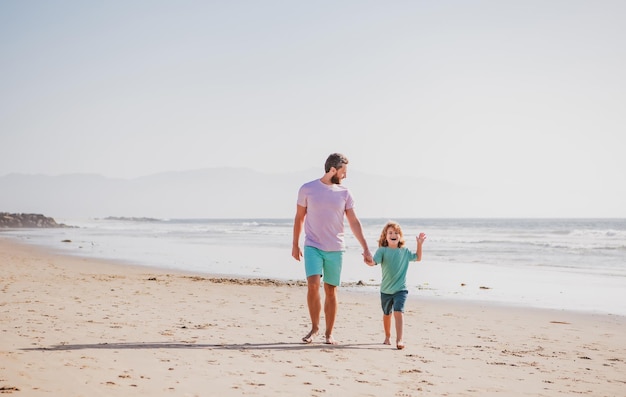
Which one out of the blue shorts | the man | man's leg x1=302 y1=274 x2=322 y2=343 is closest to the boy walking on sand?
the blue shorts

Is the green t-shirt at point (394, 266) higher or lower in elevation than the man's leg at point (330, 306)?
higher

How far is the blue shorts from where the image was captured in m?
6.89

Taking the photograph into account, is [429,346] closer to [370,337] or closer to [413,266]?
[370,337]

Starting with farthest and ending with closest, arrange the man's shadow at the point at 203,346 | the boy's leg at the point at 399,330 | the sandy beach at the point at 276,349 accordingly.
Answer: the boy's leg at the point at 399,330, the man's shadow at the point at 203,346, the sandy beach at the point at 276,349

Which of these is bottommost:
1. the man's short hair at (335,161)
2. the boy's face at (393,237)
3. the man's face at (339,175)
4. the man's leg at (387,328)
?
the man's leg at (387,328)

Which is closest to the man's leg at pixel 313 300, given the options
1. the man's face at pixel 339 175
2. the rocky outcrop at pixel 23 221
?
the man's face at pixel 339 175

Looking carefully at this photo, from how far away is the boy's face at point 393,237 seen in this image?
6848 millimetres

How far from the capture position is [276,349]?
6527 millimetres

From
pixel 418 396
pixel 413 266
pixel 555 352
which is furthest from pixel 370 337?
pixel 413 266

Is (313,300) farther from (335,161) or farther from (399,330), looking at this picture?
(335,161)

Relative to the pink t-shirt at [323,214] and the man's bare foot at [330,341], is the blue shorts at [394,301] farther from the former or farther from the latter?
the pink t-shirt at [323,214]

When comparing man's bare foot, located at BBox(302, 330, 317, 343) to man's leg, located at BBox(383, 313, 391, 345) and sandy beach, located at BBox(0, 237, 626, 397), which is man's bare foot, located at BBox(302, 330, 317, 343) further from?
man's leg, located at BBox(383, 313, 391, 345)

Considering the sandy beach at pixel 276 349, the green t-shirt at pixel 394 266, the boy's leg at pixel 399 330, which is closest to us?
the sandy beach at pixel 276 349

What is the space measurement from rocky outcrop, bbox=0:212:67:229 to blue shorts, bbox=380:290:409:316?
219ft
